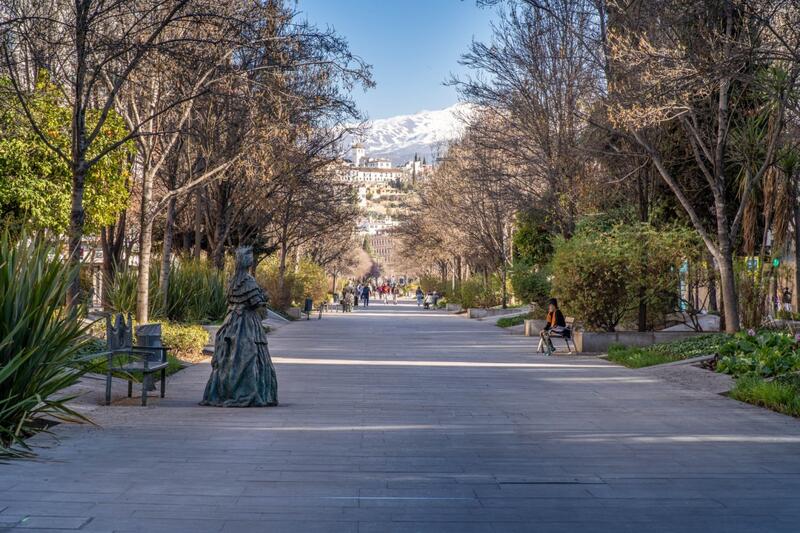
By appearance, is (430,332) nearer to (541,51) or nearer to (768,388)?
(541,51)

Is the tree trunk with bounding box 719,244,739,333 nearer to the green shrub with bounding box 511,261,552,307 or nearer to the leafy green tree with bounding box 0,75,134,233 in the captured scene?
the green shrub with bounding box 511,261,552,307

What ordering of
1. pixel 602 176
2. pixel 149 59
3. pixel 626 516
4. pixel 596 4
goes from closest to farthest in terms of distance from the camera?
pixel 626 516, pixel 149 59, pixel 596 4, pixel 602 176

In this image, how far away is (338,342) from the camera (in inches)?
1187

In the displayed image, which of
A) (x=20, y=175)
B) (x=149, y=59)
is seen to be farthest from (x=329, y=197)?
(x=149, y=59)

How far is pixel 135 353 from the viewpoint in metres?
14.4

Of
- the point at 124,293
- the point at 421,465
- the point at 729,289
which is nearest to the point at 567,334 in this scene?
the point at 729,289

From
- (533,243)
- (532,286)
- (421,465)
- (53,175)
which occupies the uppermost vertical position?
(53,175)

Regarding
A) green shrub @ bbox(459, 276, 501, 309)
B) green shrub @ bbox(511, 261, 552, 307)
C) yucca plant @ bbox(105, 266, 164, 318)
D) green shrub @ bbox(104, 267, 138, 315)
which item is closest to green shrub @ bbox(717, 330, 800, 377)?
yucca plant @ bbox(105, 266, 164, 318)

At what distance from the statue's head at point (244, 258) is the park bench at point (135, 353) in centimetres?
164

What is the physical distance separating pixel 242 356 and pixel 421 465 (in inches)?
186

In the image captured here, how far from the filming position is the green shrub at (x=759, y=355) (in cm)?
1620

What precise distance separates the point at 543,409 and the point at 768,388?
3.05 m

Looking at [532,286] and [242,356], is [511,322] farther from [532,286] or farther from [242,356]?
[242,356]

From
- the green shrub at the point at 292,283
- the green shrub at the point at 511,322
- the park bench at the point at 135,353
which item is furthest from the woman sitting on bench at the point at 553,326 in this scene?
the green shrub at the point at 292,283
